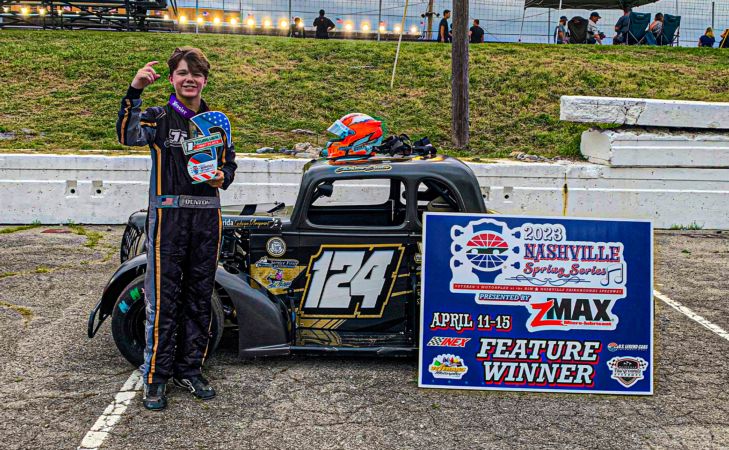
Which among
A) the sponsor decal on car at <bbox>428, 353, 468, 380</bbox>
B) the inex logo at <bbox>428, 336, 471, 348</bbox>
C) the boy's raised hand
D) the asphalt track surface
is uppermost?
the boy's raised hand

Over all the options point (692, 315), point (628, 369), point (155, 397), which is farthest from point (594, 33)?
point (155, 397)

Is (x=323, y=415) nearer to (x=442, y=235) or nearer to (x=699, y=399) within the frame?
(x=442, y=235)

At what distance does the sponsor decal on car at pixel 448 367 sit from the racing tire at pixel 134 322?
60.4 inches

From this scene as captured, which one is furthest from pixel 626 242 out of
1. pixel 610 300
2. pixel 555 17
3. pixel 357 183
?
pixel 555 17

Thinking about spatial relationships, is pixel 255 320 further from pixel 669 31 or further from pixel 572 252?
pixel 669 31

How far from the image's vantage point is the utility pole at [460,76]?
1280cm

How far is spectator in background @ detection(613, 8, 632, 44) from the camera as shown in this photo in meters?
22.0

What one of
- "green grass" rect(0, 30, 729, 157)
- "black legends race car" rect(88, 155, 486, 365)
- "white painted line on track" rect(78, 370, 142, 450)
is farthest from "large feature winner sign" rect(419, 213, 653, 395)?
"green grass" rect(0, 30, 729, 157)

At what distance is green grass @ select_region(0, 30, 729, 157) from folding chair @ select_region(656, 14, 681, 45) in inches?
136

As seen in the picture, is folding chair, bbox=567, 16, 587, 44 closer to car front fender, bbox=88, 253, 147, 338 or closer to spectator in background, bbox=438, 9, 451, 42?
spectator in background, bbox=438, 9, 451, 42

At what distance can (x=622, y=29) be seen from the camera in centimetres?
2206

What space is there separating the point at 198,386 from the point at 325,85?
1123 centimetres

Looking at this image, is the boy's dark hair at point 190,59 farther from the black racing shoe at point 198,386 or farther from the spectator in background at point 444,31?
the spectator in background at point 444,31

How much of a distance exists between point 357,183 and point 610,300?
5490 mm
